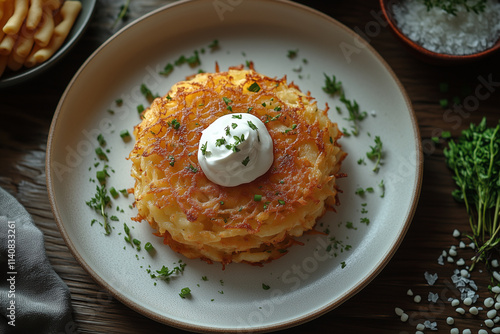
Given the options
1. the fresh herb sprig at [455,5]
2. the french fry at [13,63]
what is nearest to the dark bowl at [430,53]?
the fresh herb sprig at [455,5]

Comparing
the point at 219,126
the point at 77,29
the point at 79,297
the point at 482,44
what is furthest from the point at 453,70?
the point at 79,297

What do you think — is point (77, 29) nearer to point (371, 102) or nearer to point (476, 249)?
point (371, 102)

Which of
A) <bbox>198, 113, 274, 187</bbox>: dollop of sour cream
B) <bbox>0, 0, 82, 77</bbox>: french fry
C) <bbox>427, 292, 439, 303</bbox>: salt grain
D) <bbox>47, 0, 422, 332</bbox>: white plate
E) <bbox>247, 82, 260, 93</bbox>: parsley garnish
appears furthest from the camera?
<bbox>0, 0, 82, 77</bbox>: french fry

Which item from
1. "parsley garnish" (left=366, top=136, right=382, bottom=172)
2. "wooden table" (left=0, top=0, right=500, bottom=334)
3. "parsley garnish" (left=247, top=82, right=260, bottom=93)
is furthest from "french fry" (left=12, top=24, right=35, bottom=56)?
"parsley garnish" (left=366, top=136, right=382, bottom=172)

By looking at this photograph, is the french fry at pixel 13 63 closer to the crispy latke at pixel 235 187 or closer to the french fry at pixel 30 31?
the french fry at pixel 30 31

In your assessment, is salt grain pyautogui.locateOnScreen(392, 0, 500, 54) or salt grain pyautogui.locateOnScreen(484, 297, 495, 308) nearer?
salt grain pyautogui.locateOnScreen(484, 297, 495, 308)

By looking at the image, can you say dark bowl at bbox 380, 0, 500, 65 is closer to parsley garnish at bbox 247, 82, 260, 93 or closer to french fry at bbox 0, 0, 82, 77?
parsley garnish at bbox 247, 82, 260, 93

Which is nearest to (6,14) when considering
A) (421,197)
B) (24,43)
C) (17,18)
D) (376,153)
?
(17,18)
